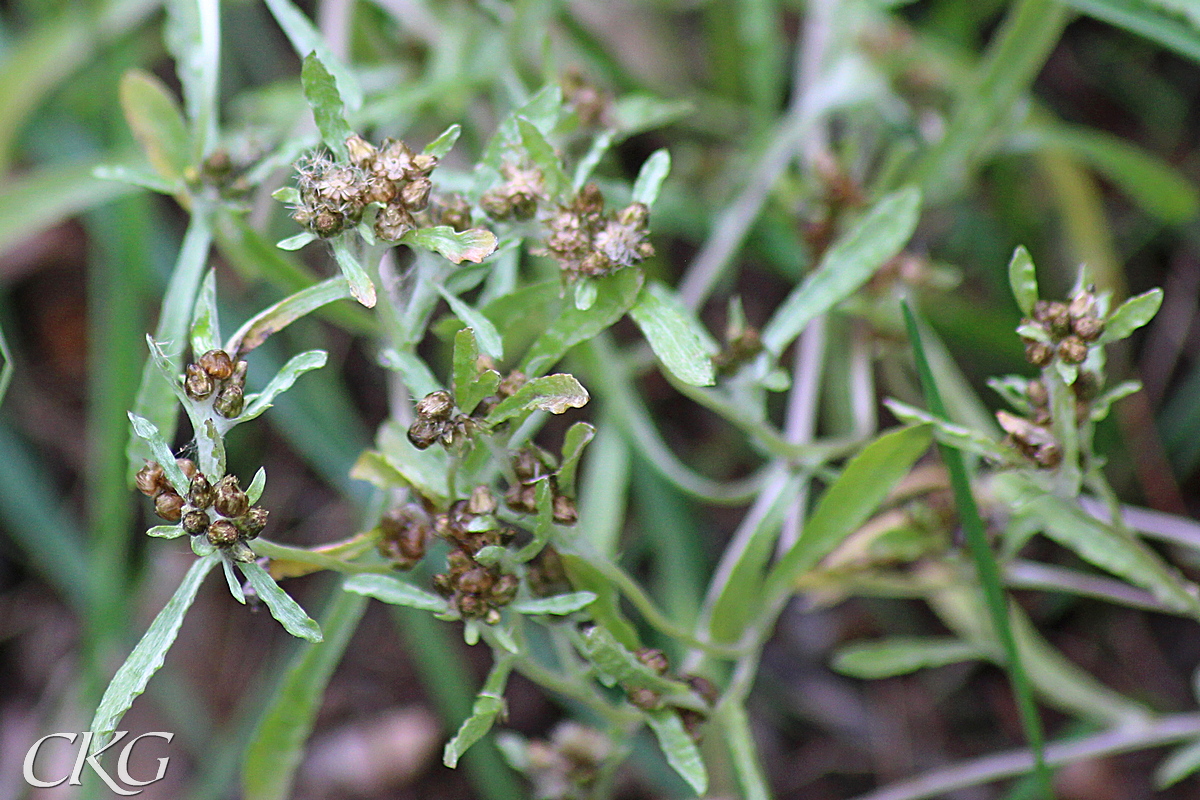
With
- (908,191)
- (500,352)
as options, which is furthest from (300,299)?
(908,191)

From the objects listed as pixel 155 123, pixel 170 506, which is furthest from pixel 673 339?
pixel 155 123

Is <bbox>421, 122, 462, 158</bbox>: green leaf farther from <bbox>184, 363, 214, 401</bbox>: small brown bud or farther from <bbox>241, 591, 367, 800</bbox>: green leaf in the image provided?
<bbox>241, 591, 367, 800</bbox>: green leaf

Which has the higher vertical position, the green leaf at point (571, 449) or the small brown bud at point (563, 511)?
the green leaf at point (571, 449)

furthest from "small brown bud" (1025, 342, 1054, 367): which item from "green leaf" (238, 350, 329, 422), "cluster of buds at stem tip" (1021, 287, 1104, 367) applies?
"green leaf" (238, 350, 329, 422)

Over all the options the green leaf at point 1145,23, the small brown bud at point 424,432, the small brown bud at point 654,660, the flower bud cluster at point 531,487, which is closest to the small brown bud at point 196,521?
the small brown bud at point 424,432

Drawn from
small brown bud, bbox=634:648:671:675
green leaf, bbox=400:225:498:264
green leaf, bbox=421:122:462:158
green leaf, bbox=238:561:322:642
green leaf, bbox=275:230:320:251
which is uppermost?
green leaf, bbox=421:122:462:158

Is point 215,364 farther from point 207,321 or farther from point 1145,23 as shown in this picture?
point 1145,23

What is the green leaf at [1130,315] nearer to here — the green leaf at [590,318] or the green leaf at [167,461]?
the green leaf at [590,318]
